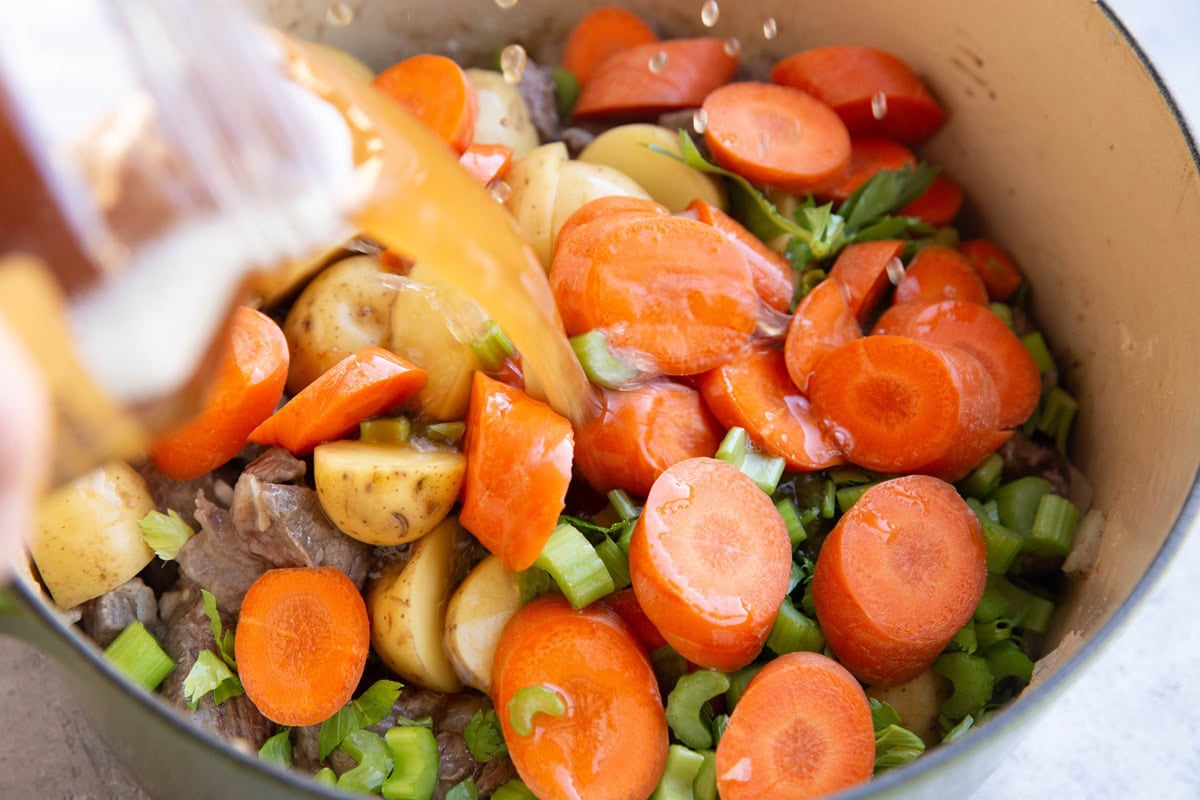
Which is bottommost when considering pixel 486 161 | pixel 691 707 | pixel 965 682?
pixel 691 707

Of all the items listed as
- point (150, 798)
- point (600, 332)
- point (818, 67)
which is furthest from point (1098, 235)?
point (150, 798)

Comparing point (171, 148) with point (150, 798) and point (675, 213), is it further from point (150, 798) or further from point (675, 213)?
point (675, 213)

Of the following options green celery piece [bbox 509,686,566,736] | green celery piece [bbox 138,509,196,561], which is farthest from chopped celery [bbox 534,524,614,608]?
green celery piece [bbox 138,509,196,561]

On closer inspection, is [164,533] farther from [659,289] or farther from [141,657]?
[659,289]

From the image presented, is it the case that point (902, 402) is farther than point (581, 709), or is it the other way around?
point (902, 402)

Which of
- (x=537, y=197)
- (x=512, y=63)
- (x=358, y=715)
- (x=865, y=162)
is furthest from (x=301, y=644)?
(x=865, y=162)
